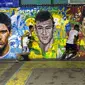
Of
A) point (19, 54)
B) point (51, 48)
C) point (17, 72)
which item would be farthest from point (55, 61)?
point (17, 72)

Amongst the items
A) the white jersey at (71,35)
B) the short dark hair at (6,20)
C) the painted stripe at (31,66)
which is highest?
the short dark hair at (6,20)

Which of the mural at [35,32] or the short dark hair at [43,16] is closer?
the mural at [35,32]

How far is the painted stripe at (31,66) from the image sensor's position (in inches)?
418

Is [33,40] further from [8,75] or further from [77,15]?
[8,75]

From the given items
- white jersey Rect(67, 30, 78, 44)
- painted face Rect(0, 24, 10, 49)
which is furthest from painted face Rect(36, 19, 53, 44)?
painted face Rect(0, 24, 10, 49)

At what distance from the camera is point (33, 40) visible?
1452 cm

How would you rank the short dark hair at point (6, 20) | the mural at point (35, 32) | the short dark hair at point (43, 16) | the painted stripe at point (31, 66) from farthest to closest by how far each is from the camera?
the short dark hair at point (6, 20), the short dark hair at point (43, 16), the mural at point (35, 32), the painted stripe at point (31, 66)

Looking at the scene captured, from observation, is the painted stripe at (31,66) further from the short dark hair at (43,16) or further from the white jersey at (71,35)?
the short dark hair at (43,16)

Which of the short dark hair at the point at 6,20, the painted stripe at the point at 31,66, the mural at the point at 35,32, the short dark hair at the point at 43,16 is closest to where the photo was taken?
the painted stripe at the point at 31,66

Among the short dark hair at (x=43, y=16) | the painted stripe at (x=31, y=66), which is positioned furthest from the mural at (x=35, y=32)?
the painted stripe at (x=31, y=66)

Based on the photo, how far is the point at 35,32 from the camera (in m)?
14.5

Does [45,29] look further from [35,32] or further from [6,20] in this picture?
[6,20]

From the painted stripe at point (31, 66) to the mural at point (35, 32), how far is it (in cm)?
56

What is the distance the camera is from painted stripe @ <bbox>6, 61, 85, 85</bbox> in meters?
10.6
